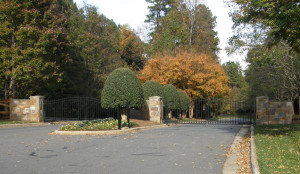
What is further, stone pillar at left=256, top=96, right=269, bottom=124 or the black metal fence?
the black metal fence

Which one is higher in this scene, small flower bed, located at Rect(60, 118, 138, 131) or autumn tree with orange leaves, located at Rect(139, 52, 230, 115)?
autumn tree with orange leaves, located at Rect(139, 52, 230, 115)

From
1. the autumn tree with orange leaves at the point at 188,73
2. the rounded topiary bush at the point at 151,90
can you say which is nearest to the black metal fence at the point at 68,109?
the rounded topiary bush at the point at 151,90

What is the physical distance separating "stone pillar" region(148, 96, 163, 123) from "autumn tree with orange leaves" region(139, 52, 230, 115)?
32.8 ft

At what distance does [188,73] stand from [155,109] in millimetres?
11316

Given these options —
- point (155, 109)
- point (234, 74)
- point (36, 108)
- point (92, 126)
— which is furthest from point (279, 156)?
point (234, 74)

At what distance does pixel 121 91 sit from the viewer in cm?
1803

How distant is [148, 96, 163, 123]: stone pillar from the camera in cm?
2108

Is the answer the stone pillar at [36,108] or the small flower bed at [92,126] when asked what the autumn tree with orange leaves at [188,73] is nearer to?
the stone pillar at [36,108]

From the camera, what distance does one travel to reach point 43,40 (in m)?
21.3

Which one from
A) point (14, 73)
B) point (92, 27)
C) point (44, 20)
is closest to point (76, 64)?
point (92, 27)

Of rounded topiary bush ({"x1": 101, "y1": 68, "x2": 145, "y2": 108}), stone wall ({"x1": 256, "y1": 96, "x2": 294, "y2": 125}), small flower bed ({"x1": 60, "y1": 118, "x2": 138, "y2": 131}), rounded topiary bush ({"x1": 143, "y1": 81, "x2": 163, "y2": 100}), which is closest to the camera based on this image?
small flower bed ({"x1": 60, "y1": 118, "x2": 138, "y2": 131})

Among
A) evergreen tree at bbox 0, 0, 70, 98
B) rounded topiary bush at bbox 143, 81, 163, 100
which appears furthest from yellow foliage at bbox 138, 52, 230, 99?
evergreen tree at bbox 0, 0, 70, 98

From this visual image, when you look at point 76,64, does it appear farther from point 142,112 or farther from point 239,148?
point 239,148

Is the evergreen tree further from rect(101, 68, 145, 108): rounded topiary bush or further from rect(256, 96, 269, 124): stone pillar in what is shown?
rect(256, 96, 269, 124): stone pillar
